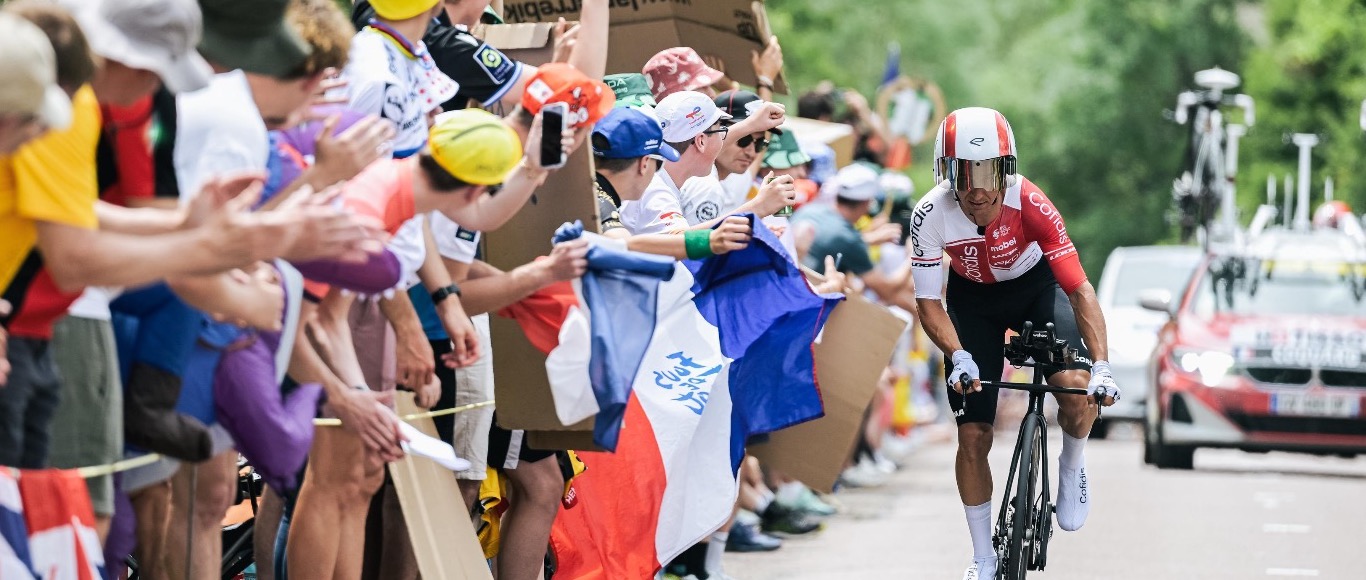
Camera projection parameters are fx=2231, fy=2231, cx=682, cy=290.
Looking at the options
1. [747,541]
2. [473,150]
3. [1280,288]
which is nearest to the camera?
[473,150]

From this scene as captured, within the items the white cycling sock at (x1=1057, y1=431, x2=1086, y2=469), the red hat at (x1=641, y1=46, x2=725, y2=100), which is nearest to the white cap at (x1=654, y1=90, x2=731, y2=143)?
the red hat at (x1=641, y1=46, x2=725, y2=100)

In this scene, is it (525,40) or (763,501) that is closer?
(525,40)

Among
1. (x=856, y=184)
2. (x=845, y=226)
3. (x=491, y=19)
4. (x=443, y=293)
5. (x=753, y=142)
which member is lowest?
(x=845, y=226)

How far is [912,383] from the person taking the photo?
78.5 feet

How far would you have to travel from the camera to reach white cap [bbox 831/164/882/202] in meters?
13.8

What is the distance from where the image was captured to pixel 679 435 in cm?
851

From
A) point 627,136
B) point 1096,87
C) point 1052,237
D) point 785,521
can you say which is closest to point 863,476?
point 785,521

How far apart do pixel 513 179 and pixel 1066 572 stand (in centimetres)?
560

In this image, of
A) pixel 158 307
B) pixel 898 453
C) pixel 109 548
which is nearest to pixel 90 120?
pixel 158 307

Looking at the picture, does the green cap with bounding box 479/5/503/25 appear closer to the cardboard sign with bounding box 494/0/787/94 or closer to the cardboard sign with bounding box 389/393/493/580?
the cardboard sign with bounding box 494/0/787/94

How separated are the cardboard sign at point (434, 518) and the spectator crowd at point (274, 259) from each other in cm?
18

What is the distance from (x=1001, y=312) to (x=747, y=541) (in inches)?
122

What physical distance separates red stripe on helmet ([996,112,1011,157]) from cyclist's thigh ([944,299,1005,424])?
940 millimetres

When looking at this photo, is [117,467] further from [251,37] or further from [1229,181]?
[1229,181]
